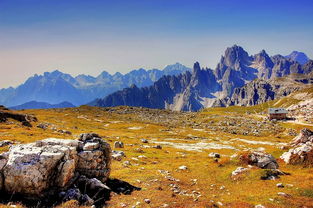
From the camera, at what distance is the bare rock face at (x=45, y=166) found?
20141mm

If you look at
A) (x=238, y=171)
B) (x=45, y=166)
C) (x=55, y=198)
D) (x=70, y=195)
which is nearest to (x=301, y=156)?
(x=238, y=171)

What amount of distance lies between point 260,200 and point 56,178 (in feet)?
69.0

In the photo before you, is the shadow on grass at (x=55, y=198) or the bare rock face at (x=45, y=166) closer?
the shadow on grass at (x=55, y=198)

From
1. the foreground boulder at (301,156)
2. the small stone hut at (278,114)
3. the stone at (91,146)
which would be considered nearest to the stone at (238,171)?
the foreground boulder at (301,156)

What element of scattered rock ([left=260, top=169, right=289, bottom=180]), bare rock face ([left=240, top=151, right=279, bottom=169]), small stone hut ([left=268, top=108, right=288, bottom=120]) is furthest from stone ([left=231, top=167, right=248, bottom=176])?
small stone hut ([left=268, top=108, right=288, bottom=120])

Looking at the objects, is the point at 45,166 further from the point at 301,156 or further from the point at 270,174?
the point at 301,156

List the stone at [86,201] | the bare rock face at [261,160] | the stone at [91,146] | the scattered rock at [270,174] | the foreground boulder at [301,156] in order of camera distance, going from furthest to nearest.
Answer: the bare rock face at [261,160]
the foreground boulder at [301,156]
the scattered rock at [270,174]
the stone at [91,146]
the stone at [86,201]

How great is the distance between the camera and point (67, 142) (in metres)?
26.4

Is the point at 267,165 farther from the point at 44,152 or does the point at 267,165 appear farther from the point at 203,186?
the point at 44,152

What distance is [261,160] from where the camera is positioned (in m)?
36.6

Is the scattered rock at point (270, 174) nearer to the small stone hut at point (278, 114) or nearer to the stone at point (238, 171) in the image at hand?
the stone at point (238, 171)

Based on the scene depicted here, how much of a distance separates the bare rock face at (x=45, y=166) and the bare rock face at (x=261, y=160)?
24.7 metres

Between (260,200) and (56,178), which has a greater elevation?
(56,178)

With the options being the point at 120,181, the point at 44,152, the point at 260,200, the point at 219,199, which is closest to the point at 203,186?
the point at 219,199
